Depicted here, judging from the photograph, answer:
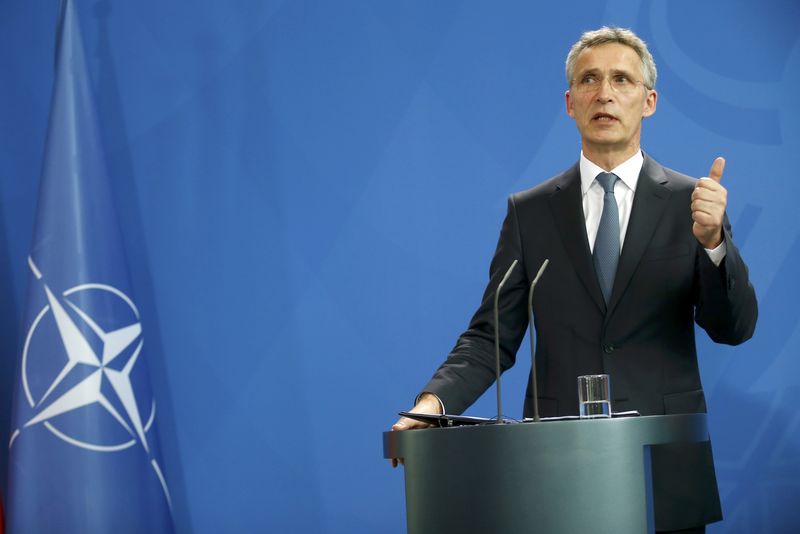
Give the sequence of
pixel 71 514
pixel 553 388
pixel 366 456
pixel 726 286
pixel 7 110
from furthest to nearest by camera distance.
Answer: pixel 7 110 → pixel 366 456 → pixel 71 514 → pixel 553 388 → pixel 726 286

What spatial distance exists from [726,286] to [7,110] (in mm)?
2878

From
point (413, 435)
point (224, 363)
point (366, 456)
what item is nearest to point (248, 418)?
point (224, 363)

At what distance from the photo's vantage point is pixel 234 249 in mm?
Answer: 3574

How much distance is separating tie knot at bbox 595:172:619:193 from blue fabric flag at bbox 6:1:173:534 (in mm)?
1721

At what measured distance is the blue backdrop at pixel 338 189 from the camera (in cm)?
340

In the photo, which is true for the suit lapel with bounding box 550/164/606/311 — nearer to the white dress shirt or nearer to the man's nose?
the white dress shirt

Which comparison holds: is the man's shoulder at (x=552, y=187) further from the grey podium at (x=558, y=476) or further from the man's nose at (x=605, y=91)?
the grey podium at (x=558, y=476)

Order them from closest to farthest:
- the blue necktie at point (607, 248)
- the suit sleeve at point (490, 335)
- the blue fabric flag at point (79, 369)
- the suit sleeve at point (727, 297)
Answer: the suit sleeve at point (727, 297), the suit sleeve at point (490, 335), the blue necktie at point (607, 248), the blue fabric flag at point (79, 369)

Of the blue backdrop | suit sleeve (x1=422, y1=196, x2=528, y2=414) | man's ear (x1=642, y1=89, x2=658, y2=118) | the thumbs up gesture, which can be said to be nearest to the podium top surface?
the thumbs up gesture

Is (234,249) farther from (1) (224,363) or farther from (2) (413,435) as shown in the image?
(2) (413,435)

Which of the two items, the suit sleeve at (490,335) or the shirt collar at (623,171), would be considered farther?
the shirt collar at (623,171)

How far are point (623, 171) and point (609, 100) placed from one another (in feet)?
0.59

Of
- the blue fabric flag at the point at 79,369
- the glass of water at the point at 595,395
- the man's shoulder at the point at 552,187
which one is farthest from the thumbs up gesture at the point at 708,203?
the blue fabric flag at the point at 79,369

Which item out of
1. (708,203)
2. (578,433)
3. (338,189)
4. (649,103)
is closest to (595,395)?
(578,433)
